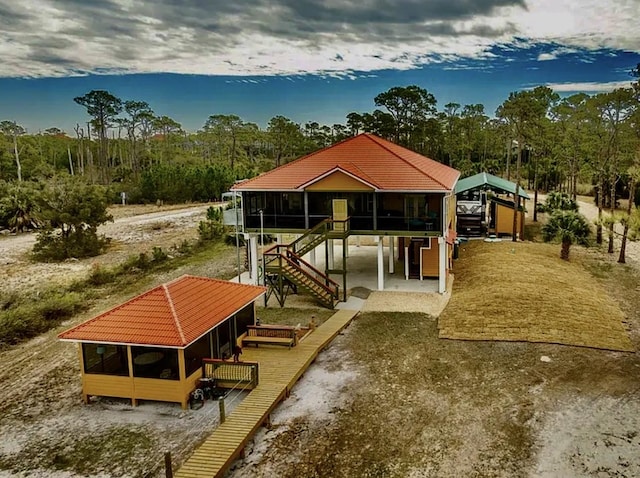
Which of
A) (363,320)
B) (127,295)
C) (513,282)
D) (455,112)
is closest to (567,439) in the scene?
(363,320)

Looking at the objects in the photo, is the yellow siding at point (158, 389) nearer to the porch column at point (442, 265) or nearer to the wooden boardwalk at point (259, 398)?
the wooden boardwalk at point (259, 398)

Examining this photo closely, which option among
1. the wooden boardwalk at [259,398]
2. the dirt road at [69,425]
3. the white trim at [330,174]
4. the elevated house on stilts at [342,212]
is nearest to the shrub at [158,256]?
the elevated house on stilts at [342,212]

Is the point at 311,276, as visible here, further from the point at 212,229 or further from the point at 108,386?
the point at 212,229

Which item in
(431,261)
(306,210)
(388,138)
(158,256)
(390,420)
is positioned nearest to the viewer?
(390,420)

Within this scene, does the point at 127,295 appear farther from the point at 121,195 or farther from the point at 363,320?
the point at 121,195

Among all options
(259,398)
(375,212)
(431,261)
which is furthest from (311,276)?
(259,398)

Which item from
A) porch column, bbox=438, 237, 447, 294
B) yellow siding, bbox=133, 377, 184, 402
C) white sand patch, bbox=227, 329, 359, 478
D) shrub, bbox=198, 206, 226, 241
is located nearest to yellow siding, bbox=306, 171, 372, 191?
porch column, bbox=438, 237, 447, 294
